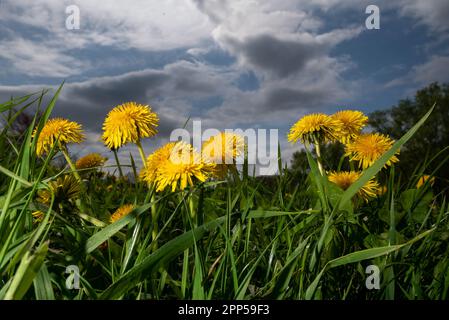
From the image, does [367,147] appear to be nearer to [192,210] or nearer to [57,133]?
[192,210]

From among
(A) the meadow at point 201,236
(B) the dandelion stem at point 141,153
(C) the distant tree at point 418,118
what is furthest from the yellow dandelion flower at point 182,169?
Result: (C) the distant tree at point 418,118

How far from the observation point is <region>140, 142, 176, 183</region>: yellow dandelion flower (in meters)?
1.47

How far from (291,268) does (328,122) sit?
1.15 m

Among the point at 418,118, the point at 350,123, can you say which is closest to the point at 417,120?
the point at 418,118

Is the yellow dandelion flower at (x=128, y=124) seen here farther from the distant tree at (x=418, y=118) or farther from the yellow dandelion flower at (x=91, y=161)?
the distant tree at (x=418, y=118)

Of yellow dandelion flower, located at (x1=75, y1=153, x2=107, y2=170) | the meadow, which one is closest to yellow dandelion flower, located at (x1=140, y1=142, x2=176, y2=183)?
the meadow

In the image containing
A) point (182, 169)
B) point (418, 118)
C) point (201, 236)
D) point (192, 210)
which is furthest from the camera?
point (418, 118)

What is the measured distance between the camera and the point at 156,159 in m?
1.49

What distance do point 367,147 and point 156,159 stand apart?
3.50 feet

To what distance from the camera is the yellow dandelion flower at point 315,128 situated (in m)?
2.07

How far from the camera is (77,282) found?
104cm
